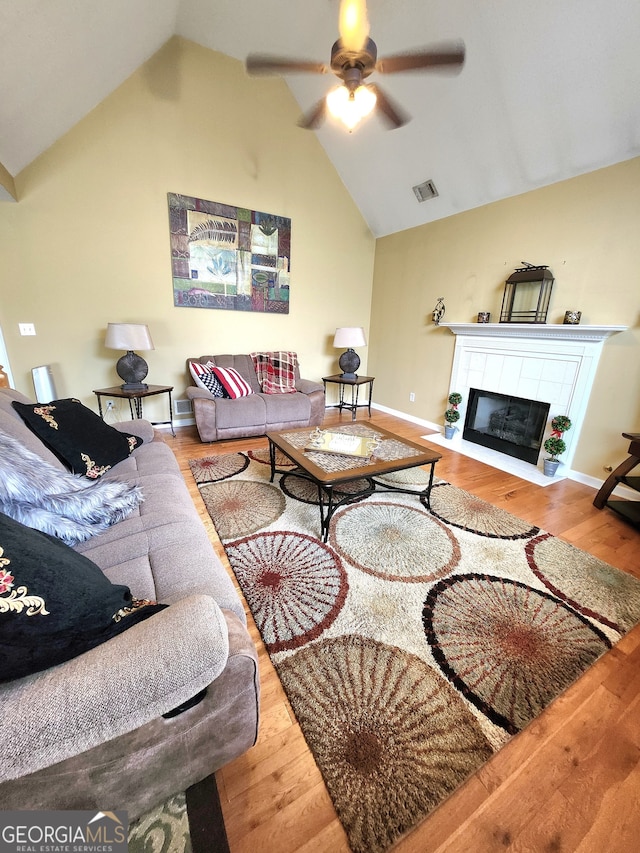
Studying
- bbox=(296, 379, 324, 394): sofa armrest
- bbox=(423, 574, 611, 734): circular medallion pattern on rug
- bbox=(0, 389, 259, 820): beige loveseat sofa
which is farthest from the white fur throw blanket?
bbox=(296, 379, 324, 394): sofa armrest

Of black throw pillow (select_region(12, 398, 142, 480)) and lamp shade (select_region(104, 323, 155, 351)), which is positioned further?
lamp shade (select_region(104, 323, 155, 351))

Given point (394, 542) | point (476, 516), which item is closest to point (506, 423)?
point (476, 516)

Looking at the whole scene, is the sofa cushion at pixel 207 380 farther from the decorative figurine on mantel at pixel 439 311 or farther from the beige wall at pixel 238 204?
the decorative figurine on mantel at pixel 439 311

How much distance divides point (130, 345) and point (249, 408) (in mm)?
1217

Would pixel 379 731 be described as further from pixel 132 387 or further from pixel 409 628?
pixel 132 387

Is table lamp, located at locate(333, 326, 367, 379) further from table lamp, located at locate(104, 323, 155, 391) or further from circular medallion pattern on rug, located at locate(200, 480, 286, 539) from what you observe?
circular medallion pattern on rug, located at locate(200, 480, 286, 539)

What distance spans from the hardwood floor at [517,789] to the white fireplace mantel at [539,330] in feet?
7.49

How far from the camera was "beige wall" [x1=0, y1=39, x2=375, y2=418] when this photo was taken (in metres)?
3.06

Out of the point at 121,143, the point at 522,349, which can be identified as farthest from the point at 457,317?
the point at 121,143

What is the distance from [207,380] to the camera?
11.7ft

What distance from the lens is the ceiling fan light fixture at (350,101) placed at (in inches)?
72.8

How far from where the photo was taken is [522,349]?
3.21m

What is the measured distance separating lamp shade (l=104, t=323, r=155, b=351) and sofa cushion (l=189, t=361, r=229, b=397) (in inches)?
20.8

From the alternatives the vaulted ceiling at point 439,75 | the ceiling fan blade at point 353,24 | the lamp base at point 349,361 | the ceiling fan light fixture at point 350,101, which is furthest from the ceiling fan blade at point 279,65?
the lamp base at point 349,361
